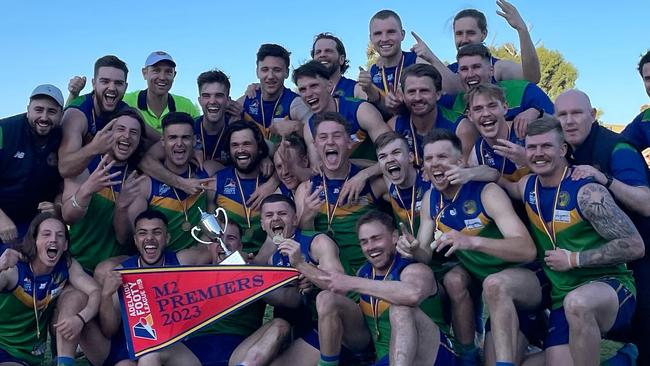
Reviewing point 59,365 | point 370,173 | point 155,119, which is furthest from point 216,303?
point 155,119

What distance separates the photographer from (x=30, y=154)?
6457 millimetres

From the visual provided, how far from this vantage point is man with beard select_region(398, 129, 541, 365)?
5.36 metres

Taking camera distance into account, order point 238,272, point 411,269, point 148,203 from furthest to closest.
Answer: point 148,203 < point 238,272 < point 411,269

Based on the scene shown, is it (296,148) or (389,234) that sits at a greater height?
(296,148)

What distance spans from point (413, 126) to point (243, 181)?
1.78 meters

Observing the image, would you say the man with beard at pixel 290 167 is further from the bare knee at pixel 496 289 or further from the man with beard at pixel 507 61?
the bare knee at pixel 496 289

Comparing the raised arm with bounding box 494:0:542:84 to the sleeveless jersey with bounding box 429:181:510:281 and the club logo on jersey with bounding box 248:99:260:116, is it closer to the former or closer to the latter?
the sleeveless jersey with bounding box 429:181:510:281

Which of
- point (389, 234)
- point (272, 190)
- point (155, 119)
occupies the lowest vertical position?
Answer: point (389, 234)

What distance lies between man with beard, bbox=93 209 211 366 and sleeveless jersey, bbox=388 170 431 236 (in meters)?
1.70

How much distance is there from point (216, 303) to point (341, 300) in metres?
1.03

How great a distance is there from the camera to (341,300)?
540 centimetres

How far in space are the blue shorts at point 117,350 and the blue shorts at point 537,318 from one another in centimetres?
311

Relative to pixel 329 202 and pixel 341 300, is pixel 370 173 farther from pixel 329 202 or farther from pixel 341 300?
pixel 341 300

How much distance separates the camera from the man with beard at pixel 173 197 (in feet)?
21.2
